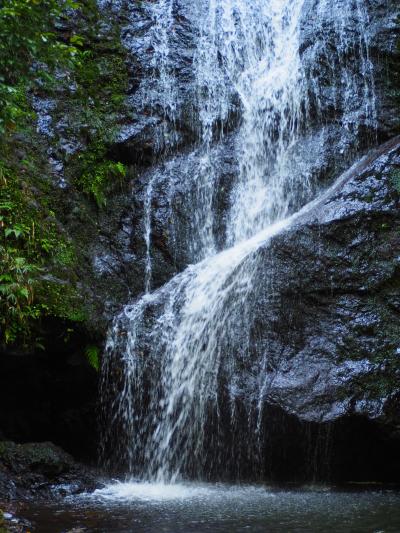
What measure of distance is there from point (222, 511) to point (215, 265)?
161 inches

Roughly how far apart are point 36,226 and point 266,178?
404cm

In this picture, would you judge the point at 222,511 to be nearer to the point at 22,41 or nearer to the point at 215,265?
the point at 215,265

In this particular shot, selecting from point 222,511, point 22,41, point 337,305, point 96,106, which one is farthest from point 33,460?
point 96,106

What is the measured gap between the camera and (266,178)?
10.3 m

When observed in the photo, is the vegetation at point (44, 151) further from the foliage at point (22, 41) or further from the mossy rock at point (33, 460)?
the mossy rock at point (33, 460)

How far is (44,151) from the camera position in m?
9.81

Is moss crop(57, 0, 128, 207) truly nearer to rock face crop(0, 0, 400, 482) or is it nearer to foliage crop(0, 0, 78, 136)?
rock face crop(0, 0, 400, 482)

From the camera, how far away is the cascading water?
736 centimetres

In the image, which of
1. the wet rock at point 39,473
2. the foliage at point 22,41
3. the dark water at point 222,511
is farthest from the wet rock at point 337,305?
the foliage at point 22,41

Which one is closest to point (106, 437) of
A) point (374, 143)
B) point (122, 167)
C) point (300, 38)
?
point (122, 167)

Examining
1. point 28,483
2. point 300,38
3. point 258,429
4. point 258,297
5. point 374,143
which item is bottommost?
point 28,483

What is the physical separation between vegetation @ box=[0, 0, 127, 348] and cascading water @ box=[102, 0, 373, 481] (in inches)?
38.8

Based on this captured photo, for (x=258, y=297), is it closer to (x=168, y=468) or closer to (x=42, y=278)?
(x=168, y=468)

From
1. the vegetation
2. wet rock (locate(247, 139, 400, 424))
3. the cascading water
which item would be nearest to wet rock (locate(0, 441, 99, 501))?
the cascading water
